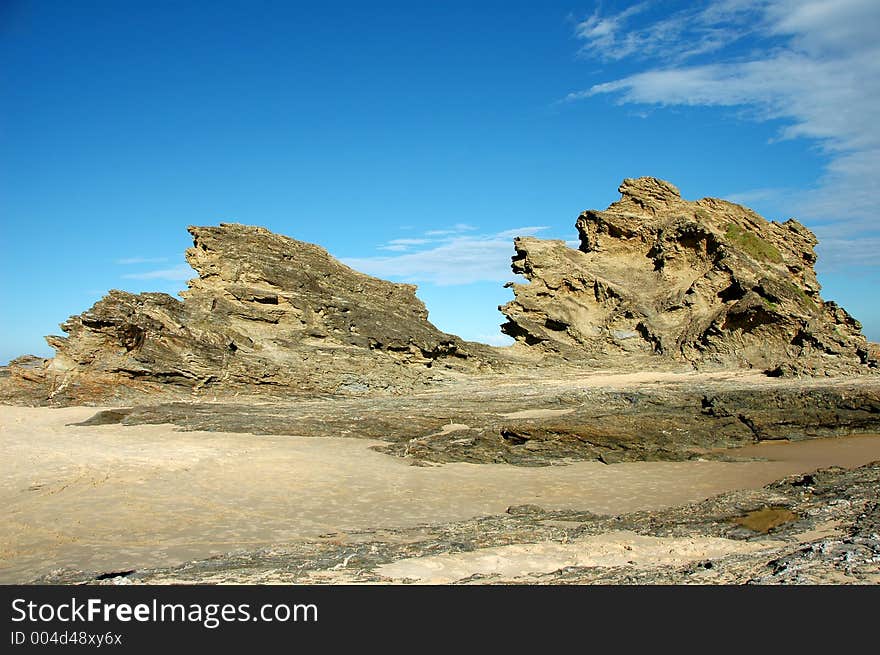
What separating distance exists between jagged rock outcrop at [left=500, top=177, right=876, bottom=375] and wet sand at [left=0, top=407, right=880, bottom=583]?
1101cm

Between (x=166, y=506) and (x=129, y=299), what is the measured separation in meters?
11.5

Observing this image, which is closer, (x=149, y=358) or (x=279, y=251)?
(x=149, y=358)

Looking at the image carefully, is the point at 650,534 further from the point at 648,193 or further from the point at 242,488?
the point at 648,193

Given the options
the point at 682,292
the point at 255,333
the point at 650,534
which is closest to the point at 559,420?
the point at 650,534

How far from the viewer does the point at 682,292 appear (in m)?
26.5

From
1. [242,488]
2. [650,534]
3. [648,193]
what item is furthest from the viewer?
[648,193]

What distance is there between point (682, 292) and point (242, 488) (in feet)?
72.0

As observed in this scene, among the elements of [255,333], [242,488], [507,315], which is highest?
[507,315]

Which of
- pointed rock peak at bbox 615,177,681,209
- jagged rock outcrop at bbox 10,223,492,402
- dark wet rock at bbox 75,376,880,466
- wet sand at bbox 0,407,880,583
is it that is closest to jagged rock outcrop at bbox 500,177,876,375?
pointed rock peak at bbox 615,177,681,209

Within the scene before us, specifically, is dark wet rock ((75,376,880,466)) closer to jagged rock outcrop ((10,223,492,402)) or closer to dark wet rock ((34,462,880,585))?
jagged rock outcrop ((10,223,492,402))

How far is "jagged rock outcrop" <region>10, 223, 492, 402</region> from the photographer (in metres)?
16.8

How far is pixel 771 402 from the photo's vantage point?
15172mm
